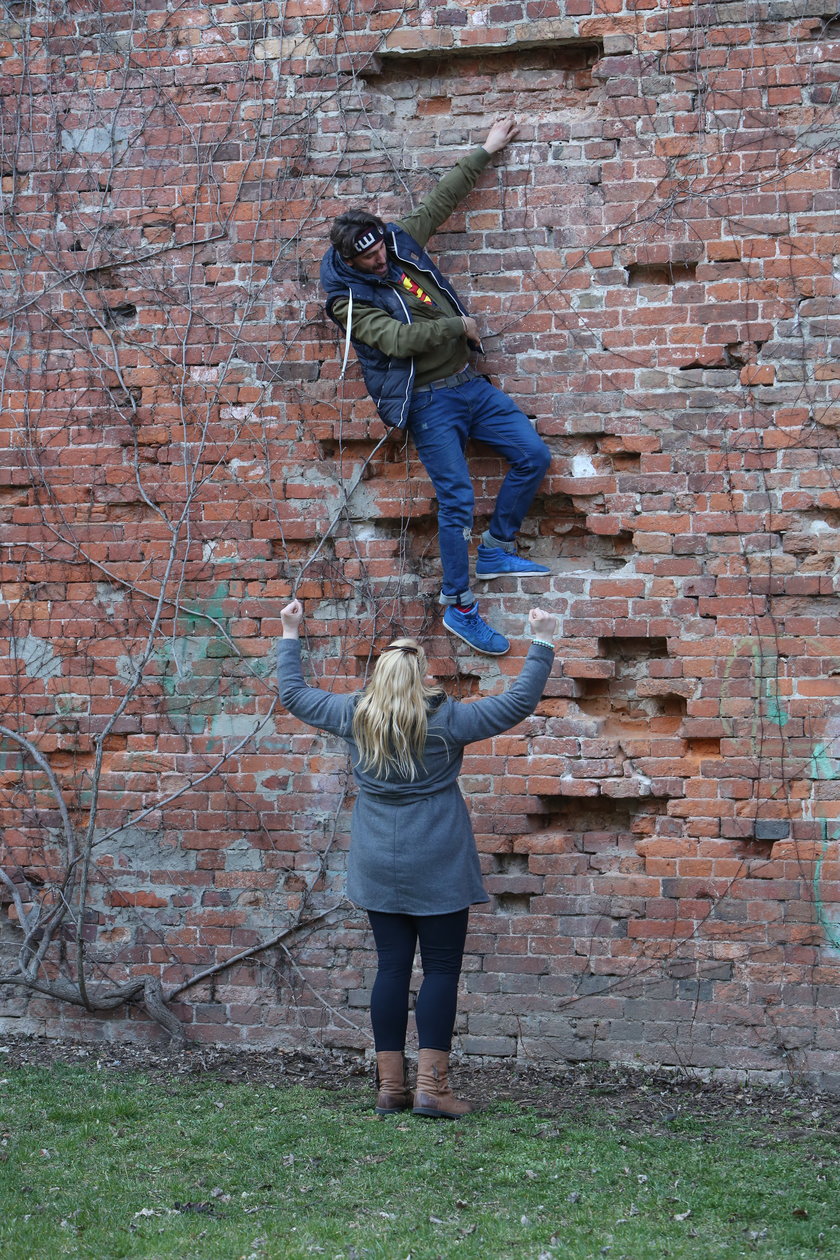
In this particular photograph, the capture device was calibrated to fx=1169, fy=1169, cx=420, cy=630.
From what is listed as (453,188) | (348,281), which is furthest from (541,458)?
(453,188)

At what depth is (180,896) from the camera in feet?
17.1

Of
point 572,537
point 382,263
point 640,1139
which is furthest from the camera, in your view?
point 572,537

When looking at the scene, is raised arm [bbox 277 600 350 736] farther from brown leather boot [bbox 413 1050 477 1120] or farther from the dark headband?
the dark headband

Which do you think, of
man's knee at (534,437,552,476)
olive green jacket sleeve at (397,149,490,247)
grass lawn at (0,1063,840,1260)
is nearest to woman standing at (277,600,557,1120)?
grass lawn at (0,1063,840,1260)

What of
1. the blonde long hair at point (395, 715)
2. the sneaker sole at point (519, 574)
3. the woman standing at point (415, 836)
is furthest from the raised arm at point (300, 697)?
the sneaker sole at point (519, 574)

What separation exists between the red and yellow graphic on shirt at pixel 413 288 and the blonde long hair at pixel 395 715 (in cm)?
161

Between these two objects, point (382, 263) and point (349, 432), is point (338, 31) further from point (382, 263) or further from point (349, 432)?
point (349, 432)

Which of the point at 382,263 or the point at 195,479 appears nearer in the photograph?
the point at 382,263

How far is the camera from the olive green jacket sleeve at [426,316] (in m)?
4.74

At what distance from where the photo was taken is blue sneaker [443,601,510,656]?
4992mm

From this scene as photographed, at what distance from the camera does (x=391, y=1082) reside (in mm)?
4262

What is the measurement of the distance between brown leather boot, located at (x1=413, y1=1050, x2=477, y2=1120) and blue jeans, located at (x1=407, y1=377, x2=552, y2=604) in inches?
72.2

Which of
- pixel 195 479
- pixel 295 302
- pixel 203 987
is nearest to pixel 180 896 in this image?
pixel 203 987

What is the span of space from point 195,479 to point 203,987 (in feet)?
7.44
